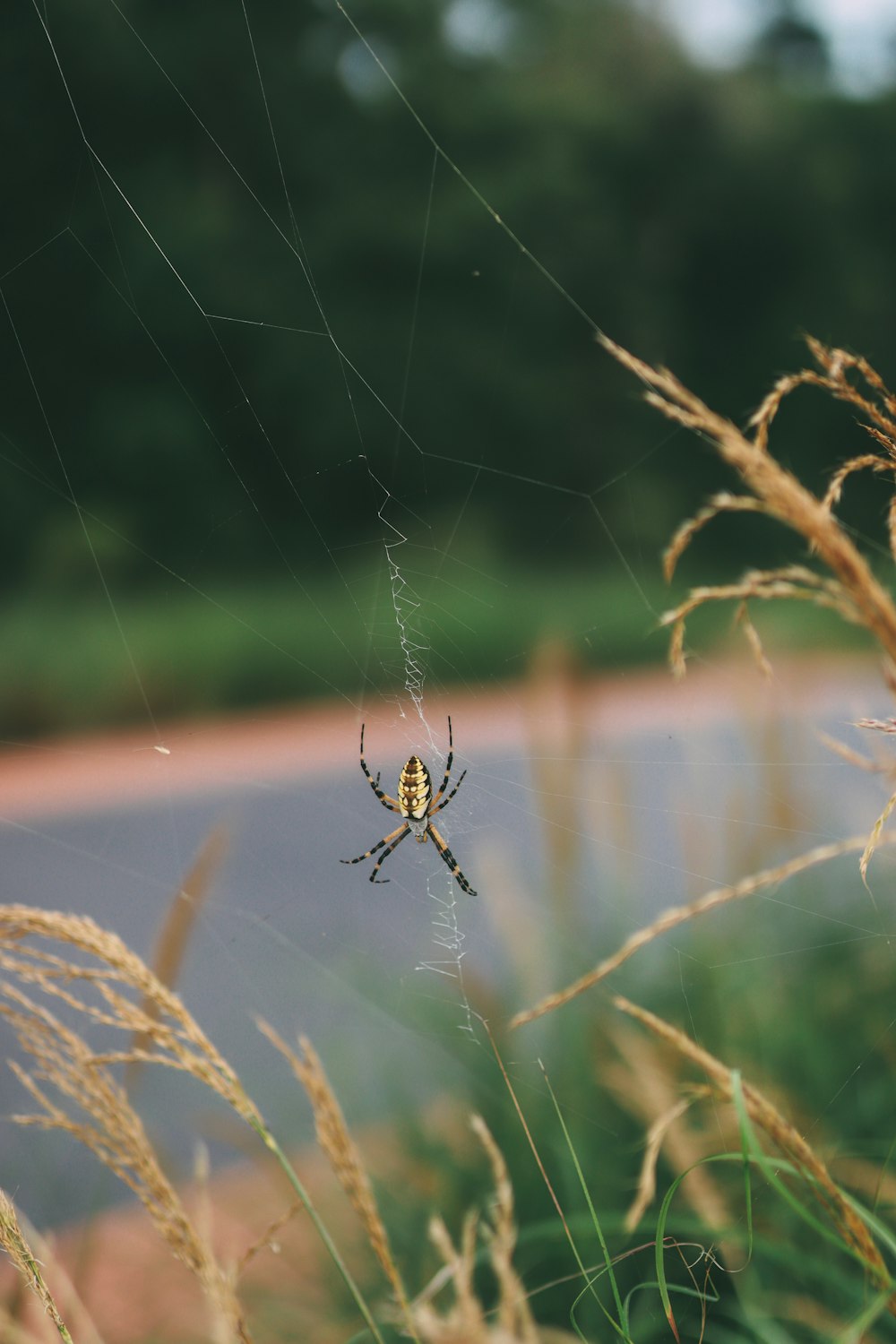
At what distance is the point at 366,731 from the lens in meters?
2.82

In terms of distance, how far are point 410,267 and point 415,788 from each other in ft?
65.3

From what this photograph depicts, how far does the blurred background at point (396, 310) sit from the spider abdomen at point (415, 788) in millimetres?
5917

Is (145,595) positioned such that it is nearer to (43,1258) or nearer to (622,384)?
(622,384)

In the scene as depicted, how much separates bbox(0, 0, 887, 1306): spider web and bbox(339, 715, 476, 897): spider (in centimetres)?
4

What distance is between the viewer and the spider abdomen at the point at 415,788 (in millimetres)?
2254

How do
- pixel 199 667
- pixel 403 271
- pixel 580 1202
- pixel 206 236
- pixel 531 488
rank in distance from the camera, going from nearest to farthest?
pixel 580 1202 → pixel 199 667 → pixel 206 236 → pixel 531 488 → pixel 403 271

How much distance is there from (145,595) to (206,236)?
6719 millimetres

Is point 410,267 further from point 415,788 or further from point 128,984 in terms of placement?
point 128,984

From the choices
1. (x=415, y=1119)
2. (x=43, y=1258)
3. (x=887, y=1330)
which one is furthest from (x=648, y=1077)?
(x=415, y=1119)

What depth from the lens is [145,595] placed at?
15.1 meters

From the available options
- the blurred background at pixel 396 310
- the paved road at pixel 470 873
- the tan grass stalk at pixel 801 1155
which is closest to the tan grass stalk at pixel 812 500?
the tan grass stalk at pixel 801 1155

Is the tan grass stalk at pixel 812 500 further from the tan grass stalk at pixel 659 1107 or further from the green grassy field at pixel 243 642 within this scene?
the green grassy field at pixel 243 642

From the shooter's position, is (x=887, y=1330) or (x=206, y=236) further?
(x=206, y=236)

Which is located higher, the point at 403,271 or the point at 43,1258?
the point at 403,271
